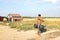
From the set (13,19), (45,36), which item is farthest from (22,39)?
(13,19)

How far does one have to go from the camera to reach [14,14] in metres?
53.0

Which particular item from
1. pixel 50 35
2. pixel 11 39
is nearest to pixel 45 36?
pixel 50 35

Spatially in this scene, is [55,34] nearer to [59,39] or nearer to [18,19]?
[59,39]

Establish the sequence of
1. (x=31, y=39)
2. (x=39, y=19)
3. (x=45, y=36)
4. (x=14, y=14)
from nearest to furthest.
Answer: (x=39, y=19) < (x=45, y=36) < (x=31, y=39) < (x=14, y=14)

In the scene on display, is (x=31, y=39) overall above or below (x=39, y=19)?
below

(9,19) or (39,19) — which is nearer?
(39,19)

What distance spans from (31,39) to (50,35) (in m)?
1.72

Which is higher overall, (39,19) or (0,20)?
(39,19)

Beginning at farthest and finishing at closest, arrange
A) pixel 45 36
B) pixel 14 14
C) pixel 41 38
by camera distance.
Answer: pixel 14 14 → pixel 45 36 → pixel 41 38

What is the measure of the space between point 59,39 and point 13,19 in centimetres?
3607

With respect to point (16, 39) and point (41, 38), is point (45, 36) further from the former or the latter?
point (16, 39)

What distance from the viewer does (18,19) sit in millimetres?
50188

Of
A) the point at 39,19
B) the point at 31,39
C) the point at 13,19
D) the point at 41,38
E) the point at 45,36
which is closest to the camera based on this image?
the point at 39,19

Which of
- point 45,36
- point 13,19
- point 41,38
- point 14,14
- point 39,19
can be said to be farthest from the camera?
point 14,14
